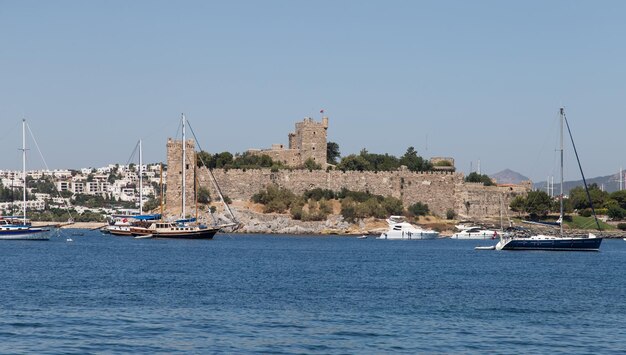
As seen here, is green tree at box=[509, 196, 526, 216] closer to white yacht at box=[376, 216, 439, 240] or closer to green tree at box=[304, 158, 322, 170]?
white yacht at box=[376, 216, 439, 240]

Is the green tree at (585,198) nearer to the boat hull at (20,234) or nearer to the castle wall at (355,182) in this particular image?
the castle wall at (355,182)

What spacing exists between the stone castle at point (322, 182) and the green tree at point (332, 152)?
3.18 meters

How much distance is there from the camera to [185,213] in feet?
194

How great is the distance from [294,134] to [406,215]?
8.92 metres

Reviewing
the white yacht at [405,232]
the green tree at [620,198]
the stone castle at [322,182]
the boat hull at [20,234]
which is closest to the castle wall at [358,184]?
the stone castle at [322,182]

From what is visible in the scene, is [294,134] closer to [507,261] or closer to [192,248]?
[192,248]

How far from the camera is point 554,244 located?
43.0 m

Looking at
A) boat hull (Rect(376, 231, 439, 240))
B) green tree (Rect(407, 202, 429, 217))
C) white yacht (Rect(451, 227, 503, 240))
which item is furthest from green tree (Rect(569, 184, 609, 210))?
boat hull (Rect(376, 231, 439, 240))

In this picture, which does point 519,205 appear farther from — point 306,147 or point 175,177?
point 175,177

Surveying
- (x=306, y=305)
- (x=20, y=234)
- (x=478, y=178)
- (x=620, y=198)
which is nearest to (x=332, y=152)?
(x=478, y=178)

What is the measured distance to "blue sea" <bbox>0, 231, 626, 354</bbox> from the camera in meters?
17.6

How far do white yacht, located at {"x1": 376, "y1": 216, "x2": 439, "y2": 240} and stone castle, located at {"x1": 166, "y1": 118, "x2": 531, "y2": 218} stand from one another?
3.68 meters

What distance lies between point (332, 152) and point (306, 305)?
4957 centimetres

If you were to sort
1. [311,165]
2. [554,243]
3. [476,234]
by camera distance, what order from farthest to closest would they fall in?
[311,165] < [476,234] < [554,243]
